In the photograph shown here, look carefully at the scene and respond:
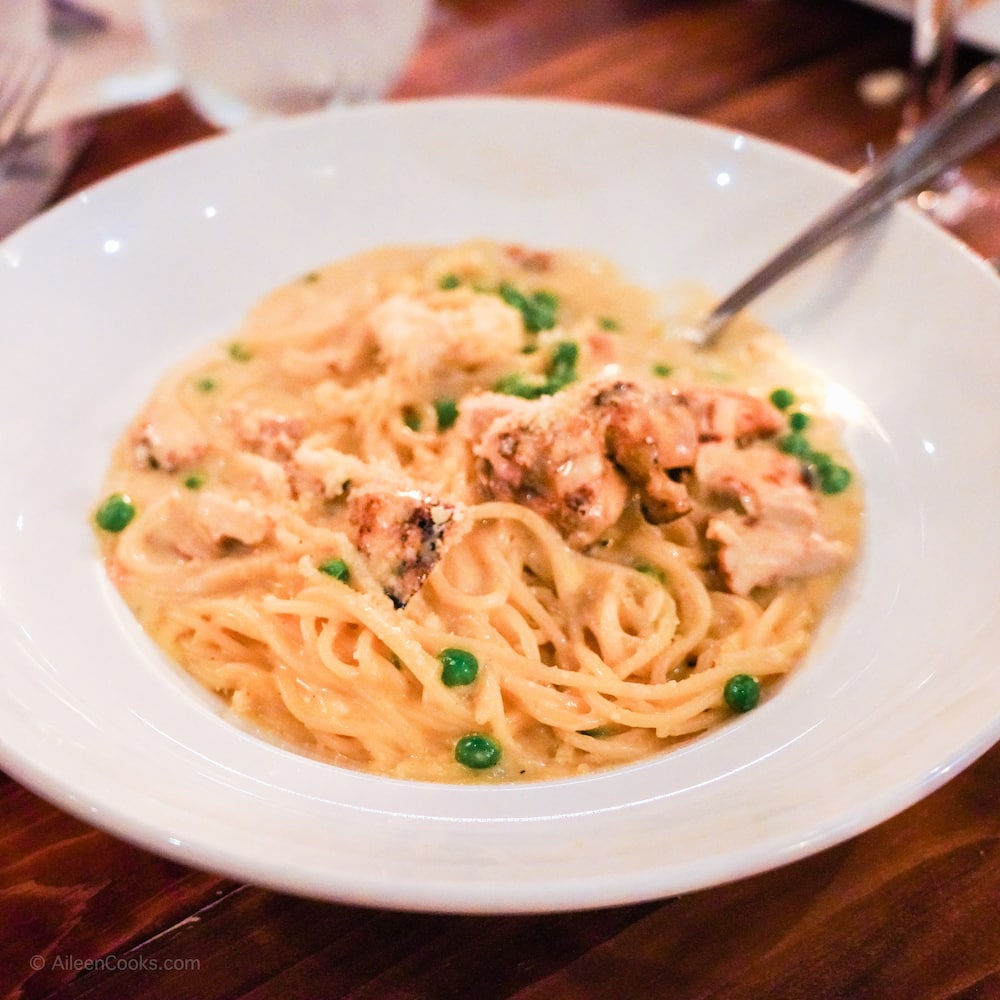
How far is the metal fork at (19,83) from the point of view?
5.22 meters

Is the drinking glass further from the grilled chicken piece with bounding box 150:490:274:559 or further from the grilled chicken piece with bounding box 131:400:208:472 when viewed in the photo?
the grilled chicken piece with bounding box 150:490:274:559

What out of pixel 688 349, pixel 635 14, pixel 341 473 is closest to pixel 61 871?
pixel 341 473

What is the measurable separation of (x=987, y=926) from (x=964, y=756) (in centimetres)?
63

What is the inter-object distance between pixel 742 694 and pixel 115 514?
2.26 meters

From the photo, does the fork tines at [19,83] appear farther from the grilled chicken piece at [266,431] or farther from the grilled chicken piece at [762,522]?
the grilled chicken piece at [762,522]

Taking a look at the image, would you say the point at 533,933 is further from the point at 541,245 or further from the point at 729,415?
the point at 541,245

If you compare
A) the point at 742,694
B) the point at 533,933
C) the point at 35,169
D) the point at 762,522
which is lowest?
the point at 35,169

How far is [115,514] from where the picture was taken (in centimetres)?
346

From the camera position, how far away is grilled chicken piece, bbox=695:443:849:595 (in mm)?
3443

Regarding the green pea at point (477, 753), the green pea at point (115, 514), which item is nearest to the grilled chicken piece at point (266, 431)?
the green pea at point (115, 514)

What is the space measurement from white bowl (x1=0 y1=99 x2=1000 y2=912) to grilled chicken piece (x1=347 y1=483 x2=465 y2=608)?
2.39 ft

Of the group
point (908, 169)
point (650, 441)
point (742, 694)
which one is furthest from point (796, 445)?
point (908, 169)

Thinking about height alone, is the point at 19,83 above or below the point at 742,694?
below

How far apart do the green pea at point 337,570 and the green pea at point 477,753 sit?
2.49 ft
